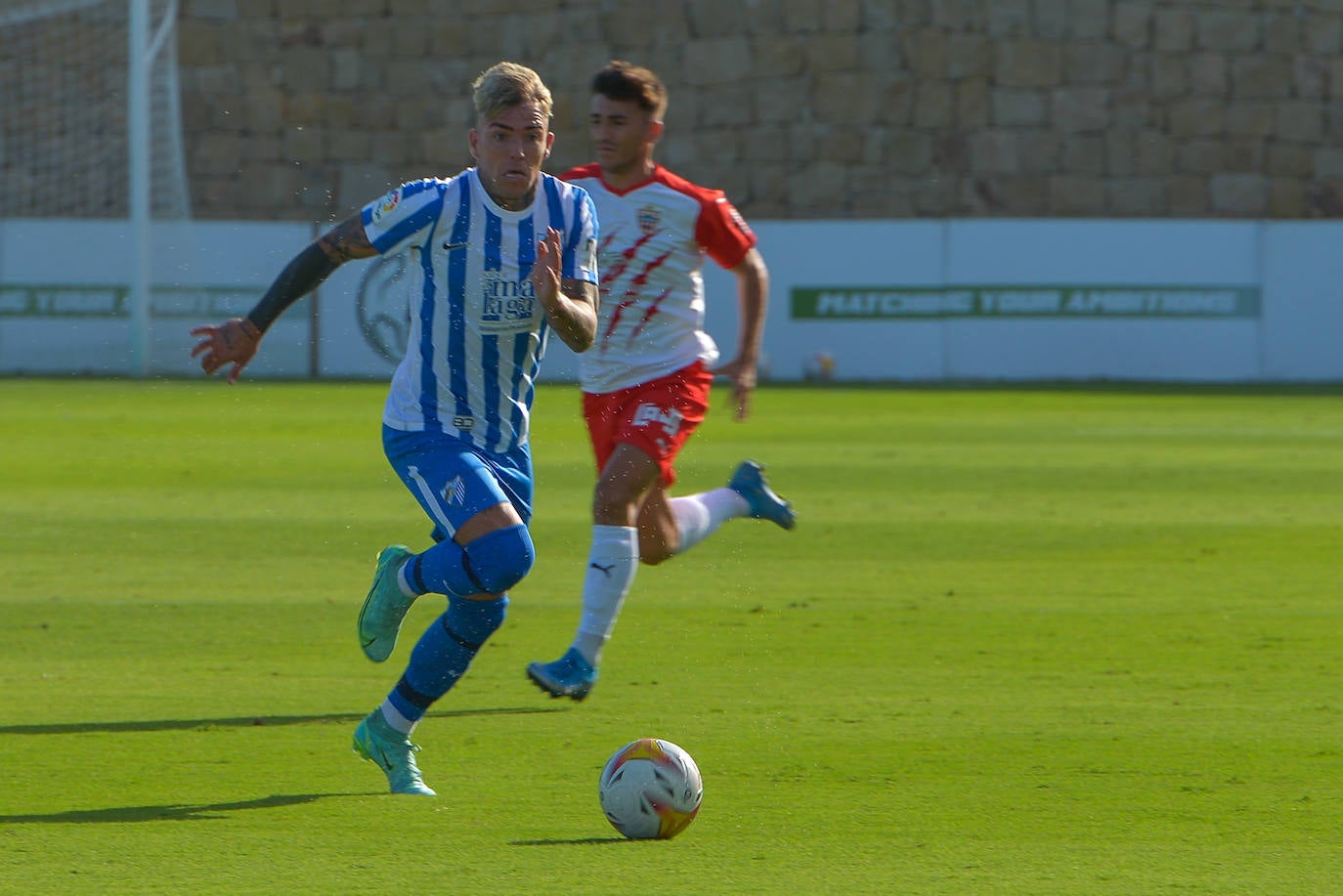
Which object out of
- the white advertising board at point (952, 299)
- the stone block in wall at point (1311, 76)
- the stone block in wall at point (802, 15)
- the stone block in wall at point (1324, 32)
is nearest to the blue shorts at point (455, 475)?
the white advertising board at point (952, 299)

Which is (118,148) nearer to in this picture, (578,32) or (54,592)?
(578,32)

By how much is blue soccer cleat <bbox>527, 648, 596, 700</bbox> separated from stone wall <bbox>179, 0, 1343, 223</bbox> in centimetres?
2174

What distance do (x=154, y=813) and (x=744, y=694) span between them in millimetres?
1975

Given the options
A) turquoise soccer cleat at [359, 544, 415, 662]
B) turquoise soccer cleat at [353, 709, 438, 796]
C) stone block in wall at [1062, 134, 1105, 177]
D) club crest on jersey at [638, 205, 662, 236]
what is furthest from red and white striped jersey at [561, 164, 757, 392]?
stone block in wall at [1062, 134, 1105, 177]

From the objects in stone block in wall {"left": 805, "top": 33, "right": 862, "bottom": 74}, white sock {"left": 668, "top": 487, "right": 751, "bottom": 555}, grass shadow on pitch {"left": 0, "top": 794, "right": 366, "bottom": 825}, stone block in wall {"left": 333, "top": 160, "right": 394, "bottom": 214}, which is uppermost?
stone block in wall {"left": 805, "top": 33, "right": 862, "bottom": 74}

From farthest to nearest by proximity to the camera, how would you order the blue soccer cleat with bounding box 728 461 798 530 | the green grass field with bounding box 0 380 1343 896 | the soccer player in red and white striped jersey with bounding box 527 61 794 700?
the blue soccer cleat with bounding box 728 461 798 530, the soccer player in red and white striped jersey with bounding box 527 61 794 700, the green grass field with bounding box 0 380 1343 896

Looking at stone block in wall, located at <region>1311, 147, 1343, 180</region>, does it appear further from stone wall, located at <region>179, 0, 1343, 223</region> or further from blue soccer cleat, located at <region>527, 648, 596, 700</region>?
blue soccer cleat, located at <region>527, 648, 596, 700</region>

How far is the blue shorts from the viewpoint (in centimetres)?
441

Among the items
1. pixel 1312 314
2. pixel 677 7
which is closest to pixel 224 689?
pixel 1312 314

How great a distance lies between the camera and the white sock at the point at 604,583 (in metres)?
5.28

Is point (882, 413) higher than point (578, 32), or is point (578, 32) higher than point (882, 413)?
point (578, 32)

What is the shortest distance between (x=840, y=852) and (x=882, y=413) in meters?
13.2

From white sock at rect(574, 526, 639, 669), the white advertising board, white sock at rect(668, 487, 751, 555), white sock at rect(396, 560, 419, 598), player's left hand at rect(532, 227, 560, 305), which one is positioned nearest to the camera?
player's left hand at rect(532, 227, 560, 305)

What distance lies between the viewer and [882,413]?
1680 cm
